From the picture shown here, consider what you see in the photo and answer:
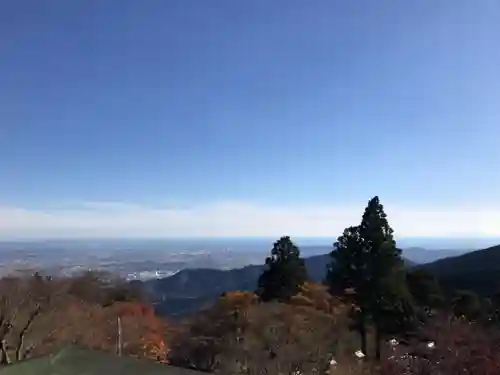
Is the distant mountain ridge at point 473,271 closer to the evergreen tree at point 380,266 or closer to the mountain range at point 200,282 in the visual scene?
the mountain range at point 200,282

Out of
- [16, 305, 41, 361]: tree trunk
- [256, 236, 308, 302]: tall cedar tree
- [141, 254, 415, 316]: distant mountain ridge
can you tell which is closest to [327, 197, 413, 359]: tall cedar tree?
[256, 236, 308, 302]: tall cedar tree

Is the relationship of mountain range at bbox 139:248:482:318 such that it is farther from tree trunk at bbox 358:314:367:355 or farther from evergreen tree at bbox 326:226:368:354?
tree trunk at bbox 358:314:367:355

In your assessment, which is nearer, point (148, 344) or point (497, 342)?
point (497, 342)

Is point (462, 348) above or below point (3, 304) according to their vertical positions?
below

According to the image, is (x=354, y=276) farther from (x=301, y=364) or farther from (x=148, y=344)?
(x=148, y=344)

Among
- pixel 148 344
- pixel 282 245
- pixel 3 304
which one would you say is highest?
pixel 282 245

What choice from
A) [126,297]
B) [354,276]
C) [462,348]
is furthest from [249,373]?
[126,297]

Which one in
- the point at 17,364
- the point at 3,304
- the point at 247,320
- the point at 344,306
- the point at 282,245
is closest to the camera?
the point at 17,364
